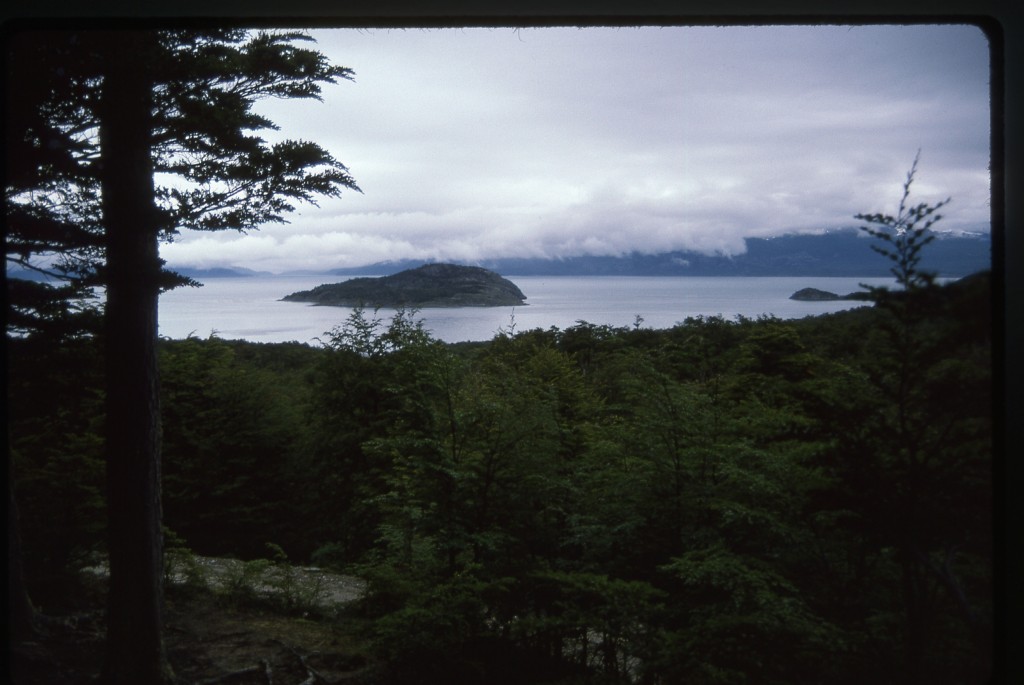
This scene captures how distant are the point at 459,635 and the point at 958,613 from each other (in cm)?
237

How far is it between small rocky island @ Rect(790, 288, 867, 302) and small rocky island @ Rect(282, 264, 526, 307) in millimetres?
1567

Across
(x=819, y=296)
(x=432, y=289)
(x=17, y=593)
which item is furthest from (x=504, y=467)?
(x=17, y=593)

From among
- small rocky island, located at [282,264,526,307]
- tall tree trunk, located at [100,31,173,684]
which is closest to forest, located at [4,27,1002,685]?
tall tree trunk, located at [100,31,173,684]

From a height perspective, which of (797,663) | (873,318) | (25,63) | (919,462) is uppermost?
(25,63)

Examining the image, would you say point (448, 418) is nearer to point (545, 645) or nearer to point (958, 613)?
point (545, 645)

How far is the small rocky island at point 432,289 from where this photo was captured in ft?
11.2

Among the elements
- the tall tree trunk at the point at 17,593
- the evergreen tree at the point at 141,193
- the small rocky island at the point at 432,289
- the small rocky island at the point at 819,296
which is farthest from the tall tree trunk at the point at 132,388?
the small rocky island at the point at 819,296

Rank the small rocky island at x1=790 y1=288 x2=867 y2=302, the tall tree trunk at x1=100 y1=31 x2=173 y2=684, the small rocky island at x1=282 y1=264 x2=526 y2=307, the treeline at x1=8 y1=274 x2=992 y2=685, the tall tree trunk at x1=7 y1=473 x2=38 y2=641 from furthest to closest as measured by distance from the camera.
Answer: the small rocky island at x1=282 y1=264 x2=526 y2=307, the tall tree trunk at x1=7 y1=473 x2=38 y2=641, the tall tree trunk at x1=100 y1=31 x2=173 y2=684, the small rocky island at x1=790 y1=288 x2=867 y2=302, the treeline at x1=8 y1=274 x2=992 y2=685

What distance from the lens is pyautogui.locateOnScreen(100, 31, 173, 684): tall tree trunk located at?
288cm

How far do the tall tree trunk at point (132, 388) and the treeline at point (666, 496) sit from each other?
35 cm

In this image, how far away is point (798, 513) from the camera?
2775 millimetres

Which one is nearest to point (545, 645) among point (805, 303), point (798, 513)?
point (798, 513)

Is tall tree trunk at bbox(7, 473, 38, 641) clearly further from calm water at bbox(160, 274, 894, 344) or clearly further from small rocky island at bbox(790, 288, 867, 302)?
small rocky island at bbox(790, 288, 867, 302)

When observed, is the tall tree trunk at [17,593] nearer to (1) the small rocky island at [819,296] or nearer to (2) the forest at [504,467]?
(2) the forest at [504,467]
